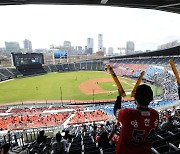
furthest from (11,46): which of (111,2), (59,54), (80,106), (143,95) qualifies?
(143,95)

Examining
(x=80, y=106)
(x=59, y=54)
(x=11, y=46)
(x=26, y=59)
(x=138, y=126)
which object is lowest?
(x=80, y=106)

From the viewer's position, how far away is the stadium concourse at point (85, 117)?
4.24 m

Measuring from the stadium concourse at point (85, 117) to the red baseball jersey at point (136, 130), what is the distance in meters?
0.37

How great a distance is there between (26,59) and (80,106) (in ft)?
118

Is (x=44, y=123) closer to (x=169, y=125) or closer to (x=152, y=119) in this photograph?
(x=169, y=125)

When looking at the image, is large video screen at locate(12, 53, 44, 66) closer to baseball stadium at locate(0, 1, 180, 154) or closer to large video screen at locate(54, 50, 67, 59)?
baseball stadium at locate(0, 1, 180, 154)

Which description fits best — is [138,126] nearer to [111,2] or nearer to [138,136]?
[138,136]

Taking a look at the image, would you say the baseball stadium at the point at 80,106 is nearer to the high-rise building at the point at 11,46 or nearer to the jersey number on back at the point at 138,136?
the jersey number on back at the point at 138,136

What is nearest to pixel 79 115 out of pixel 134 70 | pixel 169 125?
pixel 169 125

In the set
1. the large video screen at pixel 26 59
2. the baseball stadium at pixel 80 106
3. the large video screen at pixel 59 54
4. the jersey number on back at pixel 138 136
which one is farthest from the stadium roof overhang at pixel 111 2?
the large video screen at pixel 59 54

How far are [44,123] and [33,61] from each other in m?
42.9

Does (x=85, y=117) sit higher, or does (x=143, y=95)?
(x=143, y=95)

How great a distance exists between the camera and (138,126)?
1795 millimetres

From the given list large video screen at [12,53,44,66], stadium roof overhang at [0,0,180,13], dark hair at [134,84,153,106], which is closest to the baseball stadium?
large video screen at [12,53,44,66]
